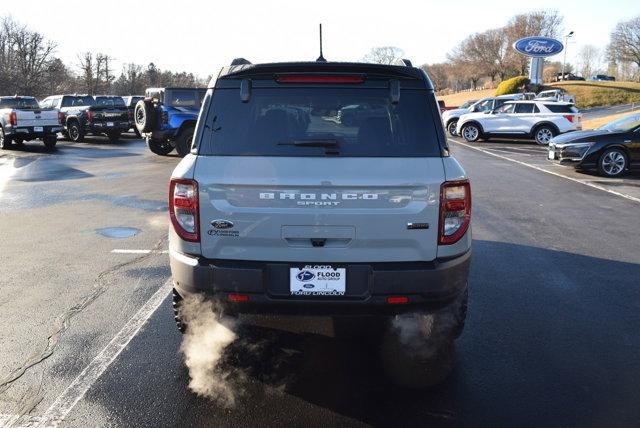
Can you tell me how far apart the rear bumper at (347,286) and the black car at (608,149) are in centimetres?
1181

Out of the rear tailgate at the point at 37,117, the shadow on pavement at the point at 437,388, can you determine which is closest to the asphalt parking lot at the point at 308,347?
the shadow on pavement at the point at 437,388

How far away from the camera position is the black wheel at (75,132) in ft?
76.0

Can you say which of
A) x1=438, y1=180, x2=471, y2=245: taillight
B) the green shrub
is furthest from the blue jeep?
the green shrub

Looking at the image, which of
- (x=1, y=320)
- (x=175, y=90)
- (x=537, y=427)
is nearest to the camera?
(x=537, y=427)

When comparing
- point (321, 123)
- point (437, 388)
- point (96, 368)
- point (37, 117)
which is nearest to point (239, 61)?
point (321, 123)

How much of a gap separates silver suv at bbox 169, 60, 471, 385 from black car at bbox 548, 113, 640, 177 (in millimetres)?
11633

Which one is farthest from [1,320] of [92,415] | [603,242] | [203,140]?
[603,242]

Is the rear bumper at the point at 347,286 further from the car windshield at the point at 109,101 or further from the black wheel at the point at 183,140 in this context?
the car windshield at the point at 109,101

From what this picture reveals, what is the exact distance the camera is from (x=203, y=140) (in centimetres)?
336

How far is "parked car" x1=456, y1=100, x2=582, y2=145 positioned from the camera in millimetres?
21938

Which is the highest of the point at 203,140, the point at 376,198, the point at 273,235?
the point at 203,140

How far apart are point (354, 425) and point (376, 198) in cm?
127

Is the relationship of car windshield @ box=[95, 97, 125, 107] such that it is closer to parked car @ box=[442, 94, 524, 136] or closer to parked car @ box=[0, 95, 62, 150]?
parked car @ box=[0, 95, 62, 150]

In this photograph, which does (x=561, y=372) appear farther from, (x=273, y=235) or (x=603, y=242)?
(x=603, y=242)
